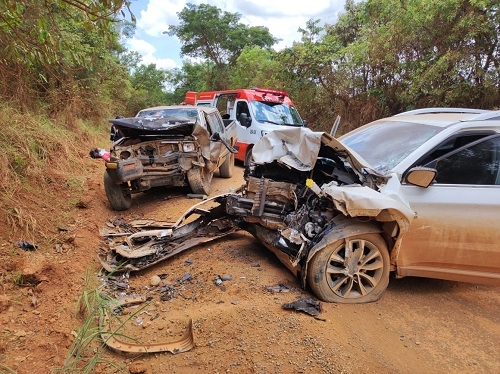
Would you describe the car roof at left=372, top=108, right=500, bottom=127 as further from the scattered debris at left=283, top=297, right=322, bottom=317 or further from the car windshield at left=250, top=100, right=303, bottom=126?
the car windshield at left=250, top=100, right=303, bottom=126

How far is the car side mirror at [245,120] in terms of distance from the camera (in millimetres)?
9164

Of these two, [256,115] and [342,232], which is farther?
[256,115]

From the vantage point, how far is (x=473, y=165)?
343cm

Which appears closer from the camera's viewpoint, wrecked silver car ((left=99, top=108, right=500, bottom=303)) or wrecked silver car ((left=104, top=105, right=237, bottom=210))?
wrecked silver car ((left=99, top=108, right=500, bottom=303))

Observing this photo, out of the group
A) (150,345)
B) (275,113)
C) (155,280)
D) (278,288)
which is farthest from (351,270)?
(275,113)

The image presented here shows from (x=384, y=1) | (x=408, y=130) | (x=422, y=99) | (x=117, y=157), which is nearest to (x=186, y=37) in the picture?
(x=384, y=1)

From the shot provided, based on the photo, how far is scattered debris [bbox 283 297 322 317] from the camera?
3.14m

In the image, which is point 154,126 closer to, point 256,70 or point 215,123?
point 215,123

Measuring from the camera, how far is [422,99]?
10055 mm

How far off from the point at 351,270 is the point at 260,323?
3.28 ft

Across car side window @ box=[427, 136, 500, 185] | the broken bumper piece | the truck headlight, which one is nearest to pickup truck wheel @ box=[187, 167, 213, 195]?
the truck headlight

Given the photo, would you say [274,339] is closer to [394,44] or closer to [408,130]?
[408,130]

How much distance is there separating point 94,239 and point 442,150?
4213mm

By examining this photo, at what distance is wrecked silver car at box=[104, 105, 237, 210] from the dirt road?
184 centimetres
